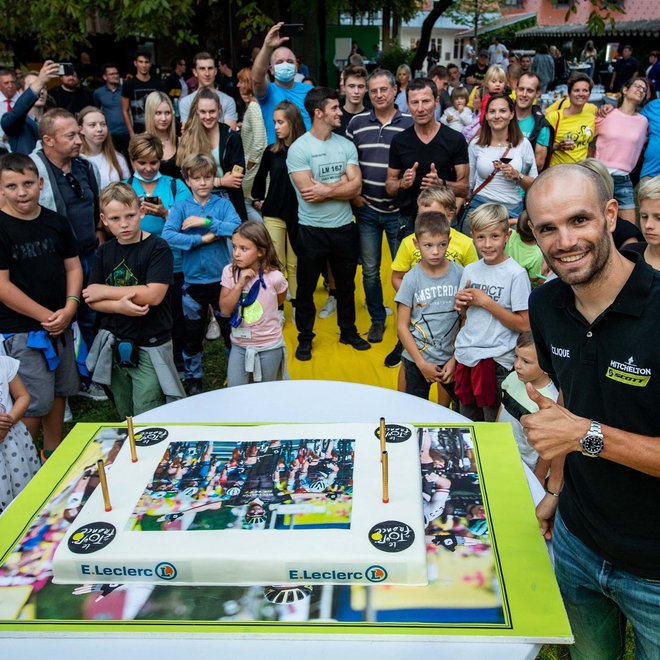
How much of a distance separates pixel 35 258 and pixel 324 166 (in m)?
2.14

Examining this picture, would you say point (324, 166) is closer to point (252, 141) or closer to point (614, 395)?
point (252, 141)

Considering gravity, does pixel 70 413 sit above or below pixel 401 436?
below

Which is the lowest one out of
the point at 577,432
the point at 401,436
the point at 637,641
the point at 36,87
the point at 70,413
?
the point at 70,413

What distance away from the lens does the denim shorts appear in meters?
6.19

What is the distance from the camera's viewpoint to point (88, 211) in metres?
4.53

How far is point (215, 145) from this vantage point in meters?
5.25

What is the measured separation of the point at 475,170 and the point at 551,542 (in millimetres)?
3707

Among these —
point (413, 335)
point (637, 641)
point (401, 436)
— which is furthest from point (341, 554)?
point (413, 335)

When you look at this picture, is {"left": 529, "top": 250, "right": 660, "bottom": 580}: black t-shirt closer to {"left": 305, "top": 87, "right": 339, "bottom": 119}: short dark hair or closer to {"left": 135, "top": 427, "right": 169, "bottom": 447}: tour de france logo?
{"left": 135, "top": 427, "right": 169, "bottom": 447}: tour de france logo

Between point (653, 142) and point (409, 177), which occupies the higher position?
point (409, 177)

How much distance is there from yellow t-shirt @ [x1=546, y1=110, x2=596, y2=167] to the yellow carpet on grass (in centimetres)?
203

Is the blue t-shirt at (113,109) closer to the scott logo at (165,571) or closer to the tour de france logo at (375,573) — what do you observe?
the scott logo at (165,571)

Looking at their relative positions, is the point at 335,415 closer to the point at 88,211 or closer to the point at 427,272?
the point at 427,272

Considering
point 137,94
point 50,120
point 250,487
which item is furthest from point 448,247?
point 137,94
